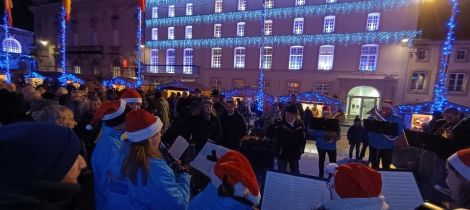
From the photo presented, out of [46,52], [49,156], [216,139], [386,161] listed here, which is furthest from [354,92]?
[46,52]

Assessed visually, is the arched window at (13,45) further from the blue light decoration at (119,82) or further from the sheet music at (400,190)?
the sheet music at (400,190)

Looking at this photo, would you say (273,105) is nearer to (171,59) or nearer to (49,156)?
(49,156)

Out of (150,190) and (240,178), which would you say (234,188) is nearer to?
(240,178)

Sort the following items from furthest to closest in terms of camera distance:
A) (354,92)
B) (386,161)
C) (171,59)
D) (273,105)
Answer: (171,59)
(354,92)
(273,105)
(386,161)

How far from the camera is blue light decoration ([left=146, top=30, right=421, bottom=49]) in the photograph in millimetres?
20998

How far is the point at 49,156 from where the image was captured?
937 mm

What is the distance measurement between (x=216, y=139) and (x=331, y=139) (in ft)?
9.74

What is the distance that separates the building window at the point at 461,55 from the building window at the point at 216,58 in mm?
20987

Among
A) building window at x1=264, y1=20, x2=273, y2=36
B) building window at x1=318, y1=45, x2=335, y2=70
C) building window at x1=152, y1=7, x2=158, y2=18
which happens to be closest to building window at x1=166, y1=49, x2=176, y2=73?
building window at x1=152, y1=7, x2=158, y2=18

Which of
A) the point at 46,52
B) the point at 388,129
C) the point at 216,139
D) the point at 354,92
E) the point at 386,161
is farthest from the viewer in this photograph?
the point at 46,52

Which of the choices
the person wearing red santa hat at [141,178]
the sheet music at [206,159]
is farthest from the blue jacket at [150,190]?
the sheet music at [206,159]

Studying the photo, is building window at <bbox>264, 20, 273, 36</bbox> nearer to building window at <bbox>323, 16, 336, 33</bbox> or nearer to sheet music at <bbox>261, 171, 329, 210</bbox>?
building window at <bbox>323, 16, 336, 33</bbox>

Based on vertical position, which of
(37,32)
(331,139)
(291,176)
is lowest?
(331,139)

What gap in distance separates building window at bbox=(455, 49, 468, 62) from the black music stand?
67.9ft
